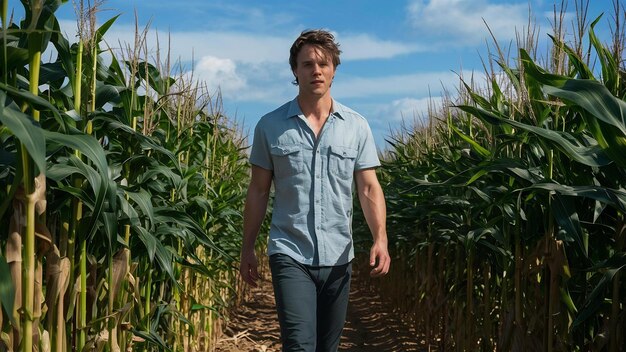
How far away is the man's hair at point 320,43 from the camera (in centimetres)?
369

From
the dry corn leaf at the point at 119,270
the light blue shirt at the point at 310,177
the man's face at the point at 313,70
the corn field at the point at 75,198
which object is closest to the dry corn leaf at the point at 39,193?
the corn field at the point at 75,198

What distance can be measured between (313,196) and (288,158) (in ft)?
0.70

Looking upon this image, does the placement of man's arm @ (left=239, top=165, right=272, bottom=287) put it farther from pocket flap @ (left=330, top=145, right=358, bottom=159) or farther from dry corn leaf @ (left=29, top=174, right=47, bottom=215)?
dry corn leaf @ (left=29, top=174, right=47, bottom=215)

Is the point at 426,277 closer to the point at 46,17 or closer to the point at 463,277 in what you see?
the point at 463,277

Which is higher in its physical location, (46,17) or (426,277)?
(46,17)

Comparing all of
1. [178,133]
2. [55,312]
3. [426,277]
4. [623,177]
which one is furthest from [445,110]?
[55,312]

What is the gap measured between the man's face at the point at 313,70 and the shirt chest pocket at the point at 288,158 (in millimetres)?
273

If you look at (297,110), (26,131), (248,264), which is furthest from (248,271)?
(26,131)

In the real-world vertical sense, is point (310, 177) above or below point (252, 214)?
above

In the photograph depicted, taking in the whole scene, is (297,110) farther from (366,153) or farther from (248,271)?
(248,271)

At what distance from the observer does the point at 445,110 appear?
774cm

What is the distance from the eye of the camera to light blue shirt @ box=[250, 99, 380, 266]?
3.68 m

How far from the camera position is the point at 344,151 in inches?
152

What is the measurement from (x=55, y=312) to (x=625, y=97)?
8.78 feet
